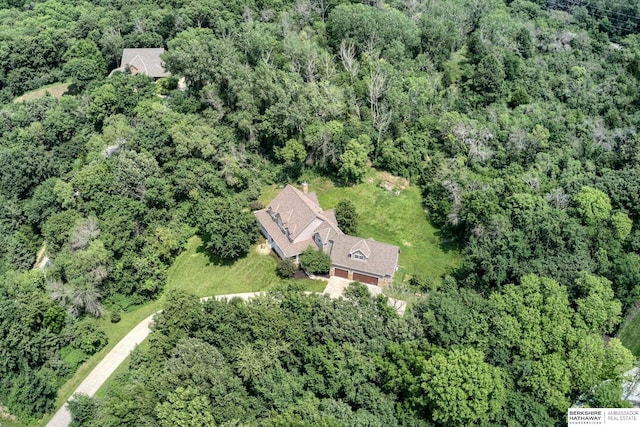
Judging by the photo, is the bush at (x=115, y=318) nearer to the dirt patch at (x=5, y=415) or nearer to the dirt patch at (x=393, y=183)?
the dirt patch at (x=5, y=415)

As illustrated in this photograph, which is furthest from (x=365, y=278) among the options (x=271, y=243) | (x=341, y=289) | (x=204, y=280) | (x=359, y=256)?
(x=204, y=280)

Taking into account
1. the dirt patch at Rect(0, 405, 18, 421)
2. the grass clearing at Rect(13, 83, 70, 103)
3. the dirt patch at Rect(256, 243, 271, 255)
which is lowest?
the dirt patch at Rect(0, 405, 18, 421)

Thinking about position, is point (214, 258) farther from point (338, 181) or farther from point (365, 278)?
point (338, 181)

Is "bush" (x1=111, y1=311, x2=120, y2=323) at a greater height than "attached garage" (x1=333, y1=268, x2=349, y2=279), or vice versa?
"attached garage" (x1=333, y1=268, x2=349, y2=279)

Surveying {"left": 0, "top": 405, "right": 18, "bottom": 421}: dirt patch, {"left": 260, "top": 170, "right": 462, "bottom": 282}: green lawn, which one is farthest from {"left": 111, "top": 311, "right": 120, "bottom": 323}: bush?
{"left": 260, "top": 170, "right": 462, "bottom": 282}: green lawn

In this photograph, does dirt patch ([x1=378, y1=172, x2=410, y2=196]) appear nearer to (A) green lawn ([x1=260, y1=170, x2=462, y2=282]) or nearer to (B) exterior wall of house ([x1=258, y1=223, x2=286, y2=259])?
(A) green lawn ([x1=260, y1=170, x2=462, y2=282])

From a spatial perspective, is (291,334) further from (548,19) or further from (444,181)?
A: (548,19)

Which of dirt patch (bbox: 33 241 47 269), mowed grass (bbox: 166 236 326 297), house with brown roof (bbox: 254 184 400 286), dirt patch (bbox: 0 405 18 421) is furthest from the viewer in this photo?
dirt patch (bbox: 33 241 47 269)

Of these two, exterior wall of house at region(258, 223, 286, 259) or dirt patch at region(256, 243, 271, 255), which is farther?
dirt patch at region(256, 243, 271, 255)
